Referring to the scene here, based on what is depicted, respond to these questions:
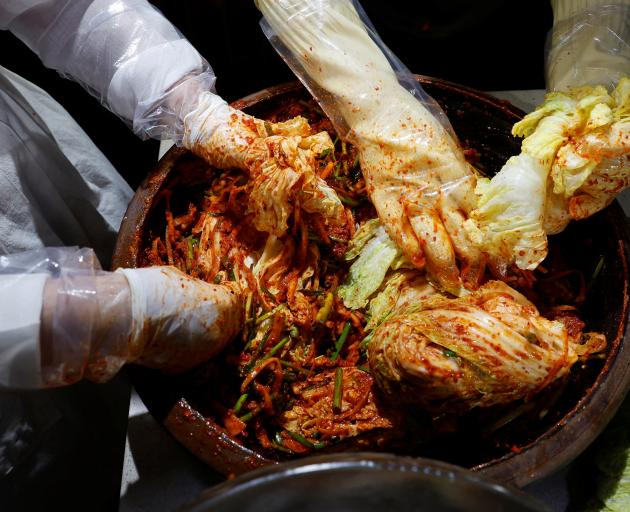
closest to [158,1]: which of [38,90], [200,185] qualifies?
[38,90]

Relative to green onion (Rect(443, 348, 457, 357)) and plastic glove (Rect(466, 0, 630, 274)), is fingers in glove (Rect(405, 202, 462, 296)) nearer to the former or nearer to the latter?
plastic glove (Rect(466, 0, 630, 274))

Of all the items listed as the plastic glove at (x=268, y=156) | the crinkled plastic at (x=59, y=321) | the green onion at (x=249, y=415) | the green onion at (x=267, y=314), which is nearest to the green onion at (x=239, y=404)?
the green onion at (x=249, y=415)

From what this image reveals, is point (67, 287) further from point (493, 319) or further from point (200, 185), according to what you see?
point (493, 319)

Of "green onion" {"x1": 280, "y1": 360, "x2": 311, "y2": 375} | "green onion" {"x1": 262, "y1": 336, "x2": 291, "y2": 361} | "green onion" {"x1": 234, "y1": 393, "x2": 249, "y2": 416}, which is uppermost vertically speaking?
"green onion" {"x1": 262, "y1": 336, "x2": 291, "y2": 361}

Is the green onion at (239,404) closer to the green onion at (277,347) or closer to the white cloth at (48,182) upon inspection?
the green onion at (277,347)

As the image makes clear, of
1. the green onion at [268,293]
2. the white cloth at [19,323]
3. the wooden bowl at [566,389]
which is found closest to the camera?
the white cloth at [19,323]

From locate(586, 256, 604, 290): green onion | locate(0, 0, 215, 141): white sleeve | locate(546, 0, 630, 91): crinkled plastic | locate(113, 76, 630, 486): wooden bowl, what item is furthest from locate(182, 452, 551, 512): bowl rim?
locate(546, 0, 630, 91): crinkled plastic

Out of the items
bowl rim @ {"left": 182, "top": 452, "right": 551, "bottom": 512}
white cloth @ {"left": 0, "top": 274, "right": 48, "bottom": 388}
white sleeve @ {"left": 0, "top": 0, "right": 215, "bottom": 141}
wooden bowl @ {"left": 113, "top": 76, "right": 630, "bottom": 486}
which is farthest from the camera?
white sleeve @ {"left": 0, "top": 0, "right": 215, "bottom": 141}
